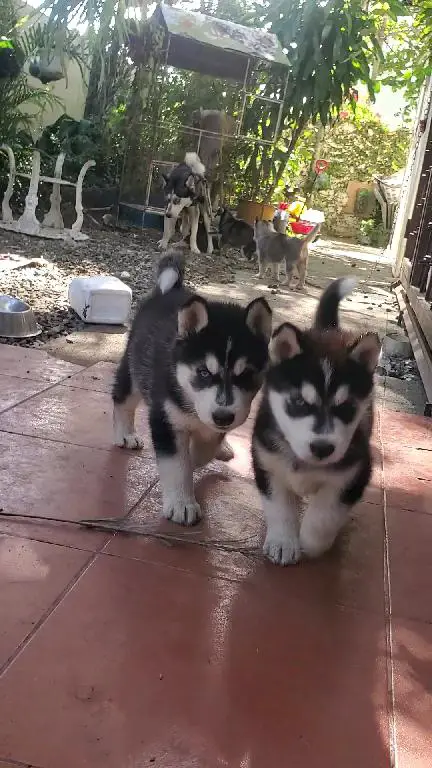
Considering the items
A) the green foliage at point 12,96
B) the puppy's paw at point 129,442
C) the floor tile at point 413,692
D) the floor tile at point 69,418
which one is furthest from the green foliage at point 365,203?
the floor tile at point 413,692

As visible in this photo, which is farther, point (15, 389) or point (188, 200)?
point (188, 200)

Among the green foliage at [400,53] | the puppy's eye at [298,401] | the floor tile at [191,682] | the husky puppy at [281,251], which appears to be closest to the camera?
the floor tile at [191,682]

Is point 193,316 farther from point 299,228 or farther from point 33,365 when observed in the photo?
point 299,228

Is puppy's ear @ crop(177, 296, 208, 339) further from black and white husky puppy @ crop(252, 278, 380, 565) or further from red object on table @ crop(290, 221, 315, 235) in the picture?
red object on table @ crop(290, 221, 315, 235)

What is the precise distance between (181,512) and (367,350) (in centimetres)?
83

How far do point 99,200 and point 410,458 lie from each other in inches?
377

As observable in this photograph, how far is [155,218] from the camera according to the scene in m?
12.0

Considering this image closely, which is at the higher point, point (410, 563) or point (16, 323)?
→ point (16, 323)

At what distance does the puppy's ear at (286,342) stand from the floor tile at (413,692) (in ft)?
2.74

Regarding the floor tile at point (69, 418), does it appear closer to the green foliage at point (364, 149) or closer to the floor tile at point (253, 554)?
the floor tile at point (253, 554)

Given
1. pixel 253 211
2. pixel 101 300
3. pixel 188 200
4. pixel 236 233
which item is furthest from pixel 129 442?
pixel 253 211

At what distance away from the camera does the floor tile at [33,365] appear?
152 inches

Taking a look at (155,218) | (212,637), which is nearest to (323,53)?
(155,218)

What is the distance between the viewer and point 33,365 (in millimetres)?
4043
